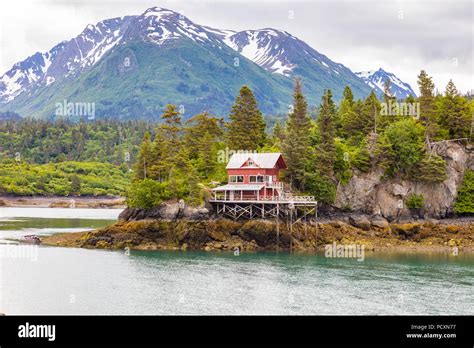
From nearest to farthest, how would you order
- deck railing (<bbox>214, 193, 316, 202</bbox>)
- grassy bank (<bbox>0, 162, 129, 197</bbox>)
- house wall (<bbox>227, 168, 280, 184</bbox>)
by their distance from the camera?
deck railing (<bbox>214, 193, 316, 202</bbox>) < house wall (<bbox>227, 168, 280, 184</bbox>) < grassy bank (<bbox>0, 162, 129, 197</bbox>)

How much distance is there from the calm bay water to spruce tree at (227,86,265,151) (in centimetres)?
2324

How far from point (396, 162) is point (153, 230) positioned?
33455mm

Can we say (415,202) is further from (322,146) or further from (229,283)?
(229,283)

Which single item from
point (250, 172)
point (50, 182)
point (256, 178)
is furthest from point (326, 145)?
point (50, 182)

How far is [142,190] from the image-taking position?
81.1m

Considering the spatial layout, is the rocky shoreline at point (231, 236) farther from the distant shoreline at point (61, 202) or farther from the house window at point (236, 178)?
the distant shoreline at point (61, 202)

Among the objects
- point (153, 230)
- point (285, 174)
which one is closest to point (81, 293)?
point (153, 230)

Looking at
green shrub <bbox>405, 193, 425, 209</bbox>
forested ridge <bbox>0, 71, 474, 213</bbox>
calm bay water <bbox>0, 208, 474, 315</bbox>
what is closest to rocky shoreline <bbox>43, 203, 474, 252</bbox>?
forested ridge <bbox>0, 71, 474, 213</bbox>

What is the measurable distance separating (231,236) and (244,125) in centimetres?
2156

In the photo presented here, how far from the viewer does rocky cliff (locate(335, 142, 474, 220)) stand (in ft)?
283

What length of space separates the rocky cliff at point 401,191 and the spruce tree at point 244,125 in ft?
51.4

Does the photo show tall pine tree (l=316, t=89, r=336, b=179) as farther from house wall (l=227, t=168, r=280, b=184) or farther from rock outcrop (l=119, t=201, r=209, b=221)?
rock outcrop (l=119, t=201, r=209, b=221)

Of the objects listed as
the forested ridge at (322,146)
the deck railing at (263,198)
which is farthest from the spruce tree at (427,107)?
the deck railing at (263,198)
